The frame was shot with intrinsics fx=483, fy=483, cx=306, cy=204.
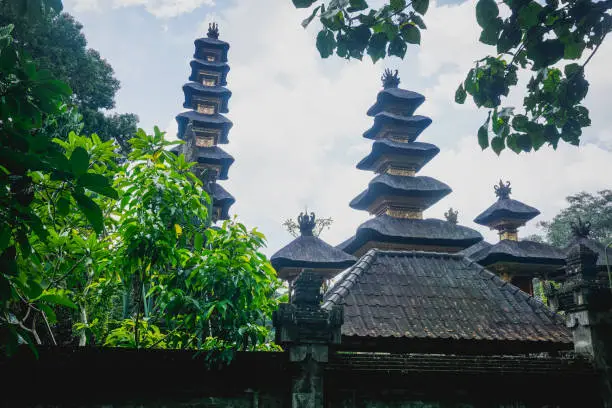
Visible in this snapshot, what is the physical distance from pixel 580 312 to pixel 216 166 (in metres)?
19.6

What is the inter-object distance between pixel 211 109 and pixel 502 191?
15879mm

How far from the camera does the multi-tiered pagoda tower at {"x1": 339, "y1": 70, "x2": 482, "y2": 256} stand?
56.5ft

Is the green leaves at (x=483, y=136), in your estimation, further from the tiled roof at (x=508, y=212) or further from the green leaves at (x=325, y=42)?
the tiled roof at (x=508, y=212)

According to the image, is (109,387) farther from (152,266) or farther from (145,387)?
(152,266)

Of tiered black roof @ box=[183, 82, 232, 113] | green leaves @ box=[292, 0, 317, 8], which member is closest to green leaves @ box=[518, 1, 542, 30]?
green leaves @ box=[292, 0, 317, 8]

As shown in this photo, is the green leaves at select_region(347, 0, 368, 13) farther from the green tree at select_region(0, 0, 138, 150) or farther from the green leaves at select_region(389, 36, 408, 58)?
the green tree at select_region(0, 0, 138, 150)

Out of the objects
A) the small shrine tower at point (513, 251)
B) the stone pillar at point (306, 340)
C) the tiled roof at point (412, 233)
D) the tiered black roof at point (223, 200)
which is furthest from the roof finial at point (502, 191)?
the stone pillar at point (306, 340)

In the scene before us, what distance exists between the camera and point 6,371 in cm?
450

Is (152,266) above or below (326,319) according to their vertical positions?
above

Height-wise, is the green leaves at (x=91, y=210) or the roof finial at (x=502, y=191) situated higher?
the roof finial at (x=502, y=191)

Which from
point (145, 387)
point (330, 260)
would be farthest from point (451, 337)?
point (330, 260)

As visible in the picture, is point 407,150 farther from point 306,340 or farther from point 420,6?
point 420,6

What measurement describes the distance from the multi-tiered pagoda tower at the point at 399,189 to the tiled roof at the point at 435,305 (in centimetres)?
604

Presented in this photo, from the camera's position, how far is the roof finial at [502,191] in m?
22.5
